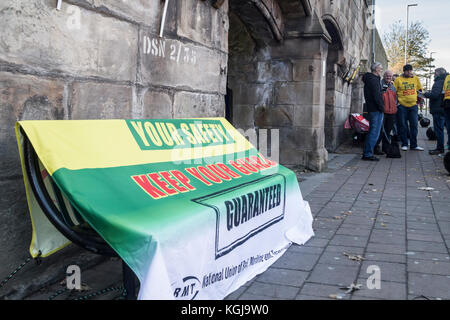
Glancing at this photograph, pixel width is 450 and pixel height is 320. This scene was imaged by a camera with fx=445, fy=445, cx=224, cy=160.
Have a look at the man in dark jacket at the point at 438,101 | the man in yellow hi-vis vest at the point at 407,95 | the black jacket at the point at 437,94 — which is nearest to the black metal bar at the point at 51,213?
the man in dark jacket at the point at 438,101

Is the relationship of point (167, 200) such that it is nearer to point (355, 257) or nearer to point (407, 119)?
point (355, 257)

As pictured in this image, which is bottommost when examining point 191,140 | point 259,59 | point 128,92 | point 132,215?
point 132,215

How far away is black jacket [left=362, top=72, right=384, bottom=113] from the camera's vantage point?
9141mm

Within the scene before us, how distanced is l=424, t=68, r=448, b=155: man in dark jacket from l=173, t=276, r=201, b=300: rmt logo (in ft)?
30.0

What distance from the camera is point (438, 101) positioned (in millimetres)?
10094

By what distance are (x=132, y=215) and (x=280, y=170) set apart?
204 centimetres

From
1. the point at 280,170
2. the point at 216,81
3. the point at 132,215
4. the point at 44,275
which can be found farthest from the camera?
the point at 216,81

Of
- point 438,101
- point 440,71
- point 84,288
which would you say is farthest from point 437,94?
point 84,288

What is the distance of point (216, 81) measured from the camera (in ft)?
16.0

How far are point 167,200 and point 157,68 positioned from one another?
5.56 ft

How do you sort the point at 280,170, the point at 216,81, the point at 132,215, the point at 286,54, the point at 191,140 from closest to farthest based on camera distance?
the point at 132,215 → the point at 191,140 → the point at 280,170 → the point at 216,81 → the point at 286,54

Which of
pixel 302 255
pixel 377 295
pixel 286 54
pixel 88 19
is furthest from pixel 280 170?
pixel 286 54

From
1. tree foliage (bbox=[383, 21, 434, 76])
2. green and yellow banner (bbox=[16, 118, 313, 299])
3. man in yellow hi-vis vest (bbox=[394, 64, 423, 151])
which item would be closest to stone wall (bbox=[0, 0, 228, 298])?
green and yellow banner (bbox=[16, 118, 313, 299])

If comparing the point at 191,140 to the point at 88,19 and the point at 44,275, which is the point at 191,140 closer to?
the point at 88,19
